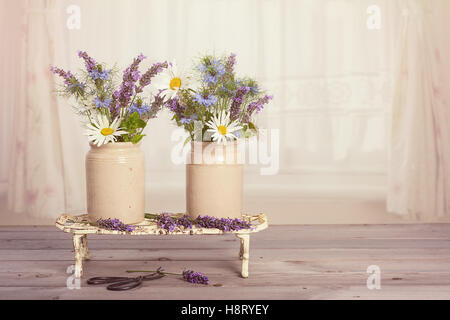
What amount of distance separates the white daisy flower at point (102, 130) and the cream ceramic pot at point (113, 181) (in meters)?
0.03

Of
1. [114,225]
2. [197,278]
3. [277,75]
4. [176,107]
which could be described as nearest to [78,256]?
[114,225]

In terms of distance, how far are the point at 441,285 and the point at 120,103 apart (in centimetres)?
133

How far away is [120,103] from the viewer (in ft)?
5.96

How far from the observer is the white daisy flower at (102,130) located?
179 centimetres

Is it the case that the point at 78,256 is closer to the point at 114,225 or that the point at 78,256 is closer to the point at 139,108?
the point at 114,225

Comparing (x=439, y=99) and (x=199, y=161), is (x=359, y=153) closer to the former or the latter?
(x=439, y=99)

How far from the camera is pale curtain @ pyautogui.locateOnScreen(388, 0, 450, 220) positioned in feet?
10.8

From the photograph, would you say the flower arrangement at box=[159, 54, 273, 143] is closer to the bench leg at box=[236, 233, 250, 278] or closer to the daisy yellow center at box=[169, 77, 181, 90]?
the daisy yellow center at box=[169, 77, 181, 90]

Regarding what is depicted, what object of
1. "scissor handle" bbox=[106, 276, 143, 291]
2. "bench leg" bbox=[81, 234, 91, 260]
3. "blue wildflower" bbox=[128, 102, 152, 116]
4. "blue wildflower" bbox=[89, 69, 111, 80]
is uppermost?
"blue wildflower" bbox=[89, 69, 111, 80]

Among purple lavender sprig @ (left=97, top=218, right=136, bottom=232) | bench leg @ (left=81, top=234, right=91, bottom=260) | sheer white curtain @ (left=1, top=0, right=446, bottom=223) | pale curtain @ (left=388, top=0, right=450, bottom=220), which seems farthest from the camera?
sheer white curtain @ (left=1, top=0, right=446, bottom=223)

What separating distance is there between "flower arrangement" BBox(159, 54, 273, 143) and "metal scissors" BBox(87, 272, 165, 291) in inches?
21.3

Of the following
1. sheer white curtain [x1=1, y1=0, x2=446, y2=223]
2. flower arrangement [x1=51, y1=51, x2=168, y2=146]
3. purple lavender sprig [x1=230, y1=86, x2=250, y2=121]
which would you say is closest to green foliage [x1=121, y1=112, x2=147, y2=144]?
flower arrangement [x1=51, y1=51, x2=168, y2=146]

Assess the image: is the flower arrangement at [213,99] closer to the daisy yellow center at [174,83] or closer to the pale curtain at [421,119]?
the daisy yellow center at [174,83]

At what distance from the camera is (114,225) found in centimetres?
176
